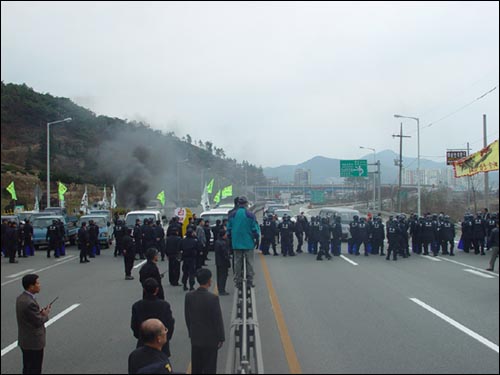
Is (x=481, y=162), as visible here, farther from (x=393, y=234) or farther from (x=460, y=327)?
(x=393, y=234)

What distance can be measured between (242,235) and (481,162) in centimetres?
400

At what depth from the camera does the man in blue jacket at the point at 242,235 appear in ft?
27.1

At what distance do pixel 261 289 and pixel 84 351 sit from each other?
517 centimetres

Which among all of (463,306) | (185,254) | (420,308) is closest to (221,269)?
(185,254)

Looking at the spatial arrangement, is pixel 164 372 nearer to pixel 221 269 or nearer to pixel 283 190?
pixel 221 269

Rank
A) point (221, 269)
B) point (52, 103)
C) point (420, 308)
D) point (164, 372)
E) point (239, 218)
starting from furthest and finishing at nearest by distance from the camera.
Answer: point (221, 269)
point (420, 308)
point (239, 218)
point (52, 103)
point (164, 372)

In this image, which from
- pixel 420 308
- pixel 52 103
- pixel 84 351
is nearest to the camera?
pixel 84 351

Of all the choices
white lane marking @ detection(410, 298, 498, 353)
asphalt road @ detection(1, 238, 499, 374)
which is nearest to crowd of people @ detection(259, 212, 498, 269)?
asphalt road @ detection(1, 238, 499, 374)

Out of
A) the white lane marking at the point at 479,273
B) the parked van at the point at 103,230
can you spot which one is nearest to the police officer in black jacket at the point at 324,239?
the white lane marking at the point at 479,273

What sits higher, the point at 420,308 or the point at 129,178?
the point at 129,178

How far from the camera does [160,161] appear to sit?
29.7 meters

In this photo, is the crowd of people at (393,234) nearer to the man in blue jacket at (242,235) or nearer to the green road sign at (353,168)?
the man in blue jacket at (242,235)

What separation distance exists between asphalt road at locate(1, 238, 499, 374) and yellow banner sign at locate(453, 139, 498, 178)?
222cm

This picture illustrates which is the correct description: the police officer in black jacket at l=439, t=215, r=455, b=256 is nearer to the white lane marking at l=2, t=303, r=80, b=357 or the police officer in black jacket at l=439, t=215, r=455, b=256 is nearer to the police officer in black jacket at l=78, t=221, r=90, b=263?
the police officer in black jacket at l=78, t=221, r=90, b=263
